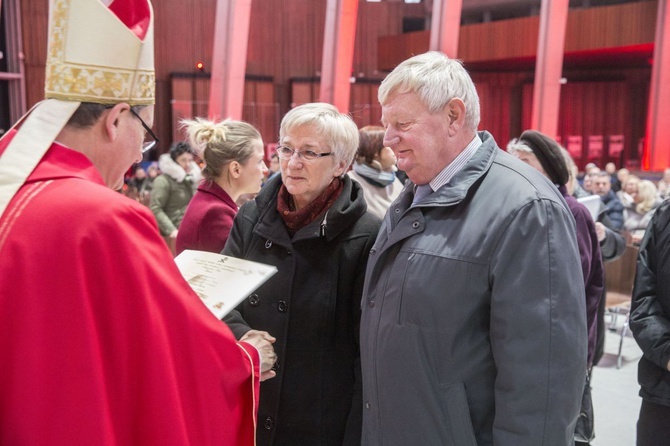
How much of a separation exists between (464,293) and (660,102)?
15.1m

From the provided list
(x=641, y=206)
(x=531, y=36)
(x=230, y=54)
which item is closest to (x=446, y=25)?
(x=230, y=54)

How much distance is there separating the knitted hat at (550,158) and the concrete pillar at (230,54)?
357 inches

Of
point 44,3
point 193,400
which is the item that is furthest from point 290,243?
point 44,3

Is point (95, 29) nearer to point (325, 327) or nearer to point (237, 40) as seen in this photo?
point (325, 327)

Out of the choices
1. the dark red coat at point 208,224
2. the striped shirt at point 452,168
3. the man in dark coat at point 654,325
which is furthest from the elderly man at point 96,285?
the man in dark coat at point 654,325

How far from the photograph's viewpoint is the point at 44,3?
1192cm

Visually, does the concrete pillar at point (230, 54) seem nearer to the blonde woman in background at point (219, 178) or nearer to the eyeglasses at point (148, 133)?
the blonde woman in background at point (219, 178)

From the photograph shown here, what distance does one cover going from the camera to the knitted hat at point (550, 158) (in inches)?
130

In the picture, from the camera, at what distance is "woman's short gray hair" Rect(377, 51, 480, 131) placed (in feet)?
5.79

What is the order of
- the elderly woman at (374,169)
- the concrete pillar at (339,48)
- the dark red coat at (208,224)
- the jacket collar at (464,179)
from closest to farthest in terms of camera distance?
the jacket collar at (464,179), the dark red coat at (208,224), the elderly woman at (374,169), the concrete pillar at (339,48)

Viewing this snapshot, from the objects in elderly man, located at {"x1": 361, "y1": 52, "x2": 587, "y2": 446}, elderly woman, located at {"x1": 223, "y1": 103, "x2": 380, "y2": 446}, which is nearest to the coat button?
elderly woman, located at {"x1": 223, "y1": 103, "x2": 380, "y2": 446}

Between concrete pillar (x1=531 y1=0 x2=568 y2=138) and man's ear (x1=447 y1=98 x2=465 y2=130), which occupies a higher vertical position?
concrete pillar (x1=531 y1=0 x2=568 y2=138)

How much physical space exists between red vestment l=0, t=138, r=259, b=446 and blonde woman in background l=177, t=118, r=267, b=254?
1.20m

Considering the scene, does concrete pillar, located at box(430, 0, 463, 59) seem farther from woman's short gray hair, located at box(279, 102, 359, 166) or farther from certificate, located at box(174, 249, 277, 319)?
certificate, located at box(174, 249, 277, 319)
